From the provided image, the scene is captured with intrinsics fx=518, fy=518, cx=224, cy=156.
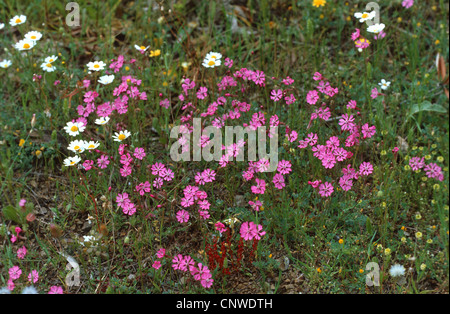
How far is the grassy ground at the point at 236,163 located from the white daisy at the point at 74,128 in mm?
111

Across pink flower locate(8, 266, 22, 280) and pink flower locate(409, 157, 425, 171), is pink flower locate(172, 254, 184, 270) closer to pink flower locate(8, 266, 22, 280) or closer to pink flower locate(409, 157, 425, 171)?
pink flower locate(8, 266, 22, 280)

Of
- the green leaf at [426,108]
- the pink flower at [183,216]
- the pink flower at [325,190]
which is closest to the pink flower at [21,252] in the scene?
the pink flower at [183,216]

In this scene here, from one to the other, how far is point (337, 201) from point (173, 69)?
161cm

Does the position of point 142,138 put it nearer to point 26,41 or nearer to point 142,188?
point 142,188

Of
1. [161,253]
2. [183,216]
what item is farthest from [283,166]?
[161,253]

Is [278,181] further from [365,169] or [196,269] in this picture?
[196,269]

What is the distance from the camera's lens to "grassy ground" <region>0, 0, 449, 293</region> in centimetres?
269

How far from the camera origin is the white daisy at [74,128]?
126 inches

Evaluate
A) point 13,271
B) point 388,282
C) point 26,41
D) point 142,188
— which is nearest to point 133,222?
point 142,188

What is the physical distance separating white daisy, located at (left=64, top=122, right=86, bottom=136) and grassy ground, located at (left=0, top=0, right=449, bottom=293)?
0.36 feet

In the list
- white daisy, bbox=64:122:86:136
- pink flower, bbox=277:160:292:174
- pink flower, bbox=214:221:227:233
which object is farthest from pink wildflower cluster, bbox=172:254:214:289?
white daisy, bbox=64:122:86:136

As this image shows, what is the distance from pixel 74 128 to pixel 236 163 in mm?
1035

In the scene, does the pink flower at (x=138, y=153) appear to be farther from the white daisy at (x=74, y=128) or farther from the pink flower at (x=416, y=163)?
the pink flower at (x=416, y=163)

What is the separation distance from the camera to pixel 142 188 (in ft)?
9.46
